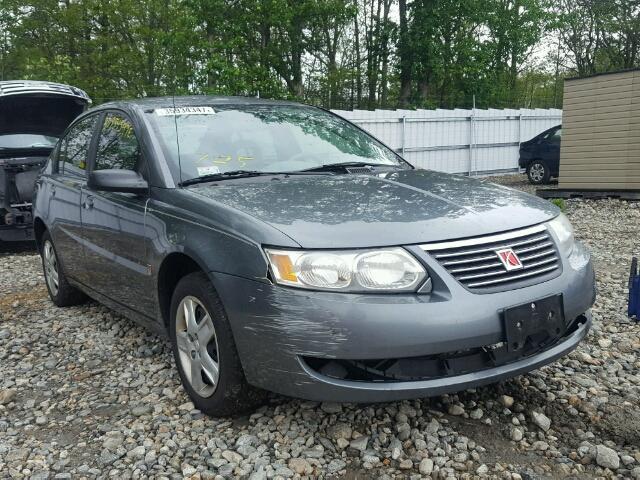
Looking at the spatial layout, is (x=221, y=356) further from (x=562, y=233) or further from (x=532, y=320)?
(x=562, y=233)

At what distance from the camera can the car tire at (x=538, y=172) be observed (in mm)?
15914

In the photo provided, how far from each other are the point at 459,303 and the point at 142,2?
26.2 metres

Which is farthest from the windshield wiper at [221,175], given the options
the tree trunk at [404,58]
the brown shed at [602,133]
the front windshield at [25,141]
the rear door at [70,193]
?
the tree trunk at [404,58]

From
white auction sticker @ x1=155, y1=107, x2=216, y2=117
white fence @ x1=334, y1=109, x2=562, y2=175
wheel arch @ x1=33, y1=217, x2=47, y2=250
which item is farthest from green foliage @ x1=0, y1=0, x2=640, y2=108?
white auction sticker @ x1=155, y1=107, x2=216, y2=117

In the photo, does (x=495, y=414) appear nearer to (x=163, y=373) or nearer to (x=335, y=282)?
(x=335, y=282)

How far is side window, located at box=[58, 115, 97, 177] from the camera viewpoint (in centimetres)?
452

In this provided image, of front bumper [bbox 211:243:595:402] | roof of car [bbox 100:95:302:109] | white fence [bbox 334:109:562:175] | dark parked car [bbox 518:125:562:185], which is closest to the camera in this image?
front bumper [bbox 211:243:595:402]

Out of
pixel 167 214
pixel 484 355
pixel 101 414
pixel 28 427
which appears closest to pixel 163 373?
pixel 101 414

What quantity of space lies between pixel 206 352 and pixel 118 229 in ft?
3.68

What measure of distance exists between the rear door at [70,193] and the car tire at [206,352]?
5.21 feet

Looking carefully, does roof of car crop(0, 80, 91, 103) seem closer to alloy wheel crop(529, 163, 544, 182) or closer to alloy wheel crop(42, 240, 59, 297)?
alloy wheel crop(42, 240, 59, 297)

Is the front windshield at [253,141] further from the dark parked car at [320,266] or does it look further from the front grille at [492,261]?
the front grille at [492,261]

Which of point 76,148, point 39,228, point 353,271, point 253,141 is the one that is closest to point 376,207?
point 353,271

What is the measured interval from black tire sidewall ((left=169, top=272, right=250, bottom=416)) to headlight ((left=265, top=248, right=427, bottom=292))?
0.43m
